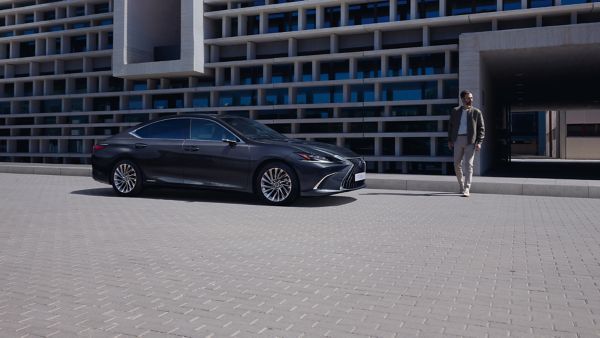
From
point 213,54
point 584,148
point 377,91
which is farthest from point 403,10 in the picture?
point 584,148

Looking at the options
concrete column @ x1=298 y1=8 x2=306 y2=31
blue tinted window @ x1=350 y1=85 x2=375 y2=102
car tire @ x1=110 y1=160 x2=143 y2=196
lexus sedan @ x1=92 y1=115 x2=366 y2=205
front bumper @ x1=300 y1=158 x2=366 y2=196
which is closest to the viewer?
front bumper @ x1=300 y1=158 x2=366 y2=196

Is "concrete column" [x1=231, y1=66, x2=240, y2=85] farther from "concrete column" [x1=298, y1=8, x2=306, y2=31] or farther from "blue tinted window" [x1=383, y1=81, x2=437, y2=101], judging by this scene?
"blue tinted window" [x1=383, y1=81, x2=437, y2=101]

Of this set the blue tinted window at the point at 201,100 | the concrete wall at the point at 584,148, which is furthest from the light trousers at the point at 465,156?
the concrete wall at the point at 584,148

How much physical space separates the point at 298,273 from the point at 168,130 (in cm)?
599

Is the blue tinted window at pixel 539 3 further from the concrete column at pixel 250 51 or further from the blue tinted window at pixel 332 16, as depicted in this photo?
the concrete column at pixel 250 51

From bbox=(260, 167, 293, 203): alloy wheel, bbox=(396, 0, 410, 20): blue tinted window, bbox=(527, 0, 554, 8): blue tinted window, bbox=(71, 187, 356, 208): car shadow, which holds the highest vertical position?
bbox=(396, 0, 410, 20): blue tinted window

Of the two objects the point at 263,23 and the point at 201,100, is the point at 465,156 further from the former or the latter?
the point at 201,100

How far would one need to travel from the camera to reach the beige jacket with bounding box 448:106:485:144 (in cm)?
993

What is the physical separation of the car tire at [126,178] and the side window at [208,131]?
4.37 feet

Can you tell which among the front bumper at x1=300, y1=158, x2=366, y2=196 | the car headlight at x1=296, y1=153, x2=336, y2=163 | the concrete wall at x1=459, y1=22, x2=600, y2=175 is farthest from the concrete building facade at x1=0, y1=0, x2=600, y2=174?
the car headlight at x1=296, y1=153, x2=336, y2=163

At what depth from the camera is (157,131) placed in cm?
952

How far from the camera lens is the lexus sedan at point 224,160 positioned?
26.9ft

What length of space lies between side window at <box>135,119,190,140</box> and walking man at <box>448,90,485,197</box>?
16.2ft

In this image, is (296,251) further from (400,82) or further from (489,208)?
(400,82)
